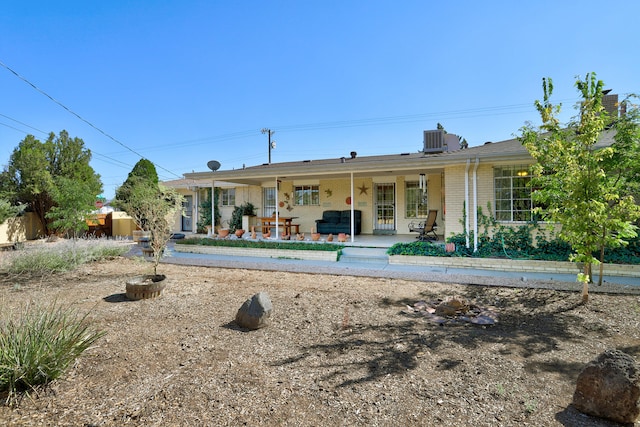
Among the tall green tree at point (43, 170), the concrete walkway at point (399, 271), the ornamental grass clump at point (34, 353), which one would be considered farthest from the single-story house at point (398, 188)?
the tall green tree at point (43, 170)

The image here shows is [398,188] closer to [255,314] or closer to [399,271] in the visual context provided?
[399,271]

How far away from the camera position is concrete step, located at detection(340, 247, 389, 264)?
8.94 meters

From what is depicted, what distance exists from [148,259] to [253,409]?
28.4ft

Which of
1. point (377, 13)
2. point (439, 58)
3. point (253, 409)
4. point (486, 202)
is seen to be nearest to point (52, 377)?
point (253, 409)

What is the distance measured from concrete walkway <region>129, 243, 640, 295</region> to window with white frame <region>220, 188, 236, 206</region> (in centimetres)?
635

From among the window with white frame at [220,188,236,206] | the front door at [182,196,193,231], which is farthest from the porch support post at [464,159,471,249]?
the front door at [182,196,193,231]

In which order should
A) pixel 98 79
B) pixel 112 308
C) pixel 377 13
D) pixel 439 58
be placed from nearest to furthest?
1. pixel 112 308
2. pixel 377 13
3. pixel 439 58
4. pixel 98 79

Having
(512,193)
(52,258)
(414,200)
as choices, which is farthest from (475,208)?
(52,258)

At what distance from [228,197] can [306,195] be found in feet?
15.2

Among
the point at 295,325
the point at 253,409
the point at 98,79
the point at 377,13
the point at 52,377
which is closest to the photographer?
the point at 253,409

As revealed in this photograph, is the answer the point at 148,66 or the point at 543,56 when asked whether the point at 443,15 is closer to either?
the point at 543,56

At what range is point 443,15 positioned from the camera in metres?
9.21

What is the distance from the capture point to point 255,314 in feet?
13.0

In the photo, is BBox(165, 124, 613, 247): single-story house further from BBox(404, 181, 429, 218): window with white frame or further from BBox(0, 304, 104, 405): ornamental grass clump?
BBox(0, 304, 104, 405): ornamental grass clump
